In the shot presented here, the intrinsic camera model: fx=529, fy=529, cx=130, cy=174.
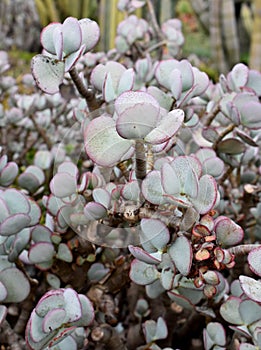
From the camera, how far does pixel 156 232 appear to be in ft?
1.59

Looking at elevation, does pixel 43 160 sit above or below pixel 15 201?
below

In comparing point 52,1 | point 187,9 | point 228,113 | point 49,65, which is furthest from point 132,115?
point 187,9

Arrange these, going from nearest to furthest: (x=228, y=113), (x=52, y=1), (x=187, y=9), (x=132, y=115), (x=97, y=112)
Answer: (x=132, y=115) → (x=97, y=112) → (x=228, y=113) → (x=52, y=1) → (x=187, y=9)

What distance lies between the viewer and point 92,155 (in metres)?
0.45

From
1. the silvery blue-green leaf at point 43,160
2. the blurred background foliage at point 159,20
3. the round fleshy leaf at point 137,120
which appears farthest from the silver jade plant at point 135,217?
the blurred background foliage at point 159,20

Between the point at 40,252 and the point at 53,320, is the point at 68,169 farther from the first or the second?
the point at 53,320

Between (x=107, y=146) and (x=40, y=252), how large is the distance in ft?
0.72

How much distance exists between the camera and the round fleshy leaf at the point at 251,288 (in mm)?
461

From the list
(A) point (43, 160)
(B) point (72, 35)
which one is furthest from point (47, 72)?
(A) point (43, 160)

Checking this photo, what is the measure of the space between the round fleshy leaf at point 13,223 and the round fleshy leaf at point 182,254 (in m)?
0.16

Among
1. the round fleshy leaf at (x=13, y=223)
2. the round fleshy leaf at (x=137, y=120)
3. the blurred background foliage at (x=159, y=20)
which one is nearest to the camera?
the round fleshy leaf at (x=137, y=120)

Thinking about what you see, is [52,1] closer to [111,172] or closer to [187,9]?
[111,172]

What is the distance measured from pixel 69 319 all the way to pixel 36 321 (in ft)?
0.10

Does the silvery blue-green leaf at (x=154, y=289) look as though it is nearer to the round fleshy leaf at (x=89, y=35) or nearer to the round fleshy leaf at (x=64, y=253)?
the round fleshy leaf at (x=64, y=253)
